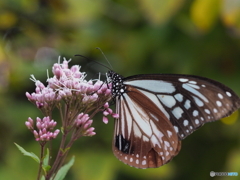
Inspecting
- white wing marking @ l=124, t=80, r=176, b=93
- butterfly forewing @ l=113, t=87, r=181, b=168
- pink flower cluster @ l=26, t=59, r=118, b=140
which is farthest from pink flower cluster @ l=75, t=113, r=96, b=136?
white wing marking @ l=124, t=80, r=176, b=93

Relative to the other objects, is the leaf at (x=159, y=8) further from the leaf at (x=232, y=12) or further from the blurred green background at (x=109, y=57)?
the leaf at (x=232, y=12)

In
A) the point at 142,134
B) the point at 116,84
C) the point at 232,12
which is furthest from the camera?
the point at 232,12

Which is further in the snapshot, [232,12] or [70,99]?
[232,12]

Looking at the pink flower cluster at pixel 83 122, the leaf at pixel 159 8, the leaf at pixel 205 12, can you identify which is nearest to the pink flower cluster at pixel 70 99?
the pink flower cluster at pixel 83 122

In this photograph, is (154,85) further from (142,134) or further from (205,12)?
(205,12)

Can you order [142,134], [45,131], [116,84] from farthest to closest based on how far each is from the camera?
[142,134], [116,84], [45,131]

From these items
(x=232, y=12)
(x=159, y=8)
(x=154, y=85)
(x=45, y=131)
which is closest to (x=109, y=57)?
(x=159, y=8)

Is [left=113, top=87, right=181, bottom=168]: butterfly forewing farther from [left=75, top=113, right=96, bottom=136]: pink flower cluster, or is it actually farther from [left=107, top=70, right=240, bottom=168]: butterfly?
[left=75, top=113, right=96, bottom=136]: pink flower cluster
